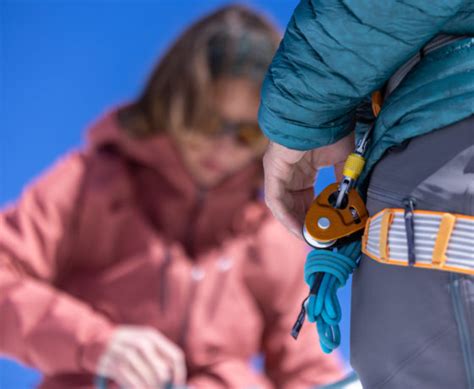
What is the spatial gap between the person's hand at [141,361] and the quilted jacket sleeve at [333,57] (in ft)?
3.19

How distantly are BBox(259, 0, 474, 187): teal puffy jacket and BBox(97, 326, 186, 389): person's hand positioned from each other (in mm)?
979

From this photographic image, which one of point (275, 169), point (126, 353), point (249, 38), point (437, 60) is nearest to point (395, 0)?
point (437, 60)

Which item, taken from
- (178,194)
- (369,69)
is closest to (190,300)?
(178,194)

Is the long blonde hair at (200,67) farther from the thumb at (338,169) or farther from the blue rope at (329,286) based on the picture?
the blue rope at (329,286)

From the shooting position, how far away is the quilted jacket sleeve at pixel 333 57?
607 mm

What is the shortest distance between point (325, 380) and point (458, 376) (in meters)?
1.23

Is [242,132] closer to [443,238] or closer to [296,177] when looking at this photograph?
[296,177]

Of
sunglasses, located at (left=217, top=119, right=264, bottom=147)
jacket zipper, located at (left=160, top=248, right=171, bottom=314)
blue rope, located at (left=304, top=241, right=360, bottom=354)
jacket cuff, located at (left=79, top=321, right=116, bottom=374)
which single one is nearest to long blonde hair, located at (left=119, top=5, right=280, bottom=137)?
sunglasses, located at (left=217, top=119, right=264, bottom=147)

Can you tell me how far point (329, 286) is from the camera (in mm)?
671

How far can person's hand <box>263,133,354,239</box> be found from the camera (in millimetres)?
739

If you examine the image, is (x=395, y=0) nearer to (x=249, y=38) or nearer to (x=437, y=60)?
(x=437, y=60)

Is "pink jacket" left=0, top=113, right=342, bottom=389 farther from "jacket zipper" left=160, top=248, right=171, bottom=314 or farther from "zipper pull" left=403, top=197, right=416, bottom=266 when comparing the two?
"zipper pull" left=403, top=197, right=416, bottom=266

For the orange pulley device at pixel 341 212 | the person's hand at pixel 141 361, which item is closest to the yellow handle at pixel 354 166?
the orange pulley device at pixel 341 212

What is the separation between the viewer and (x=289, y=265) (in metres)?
1.85
